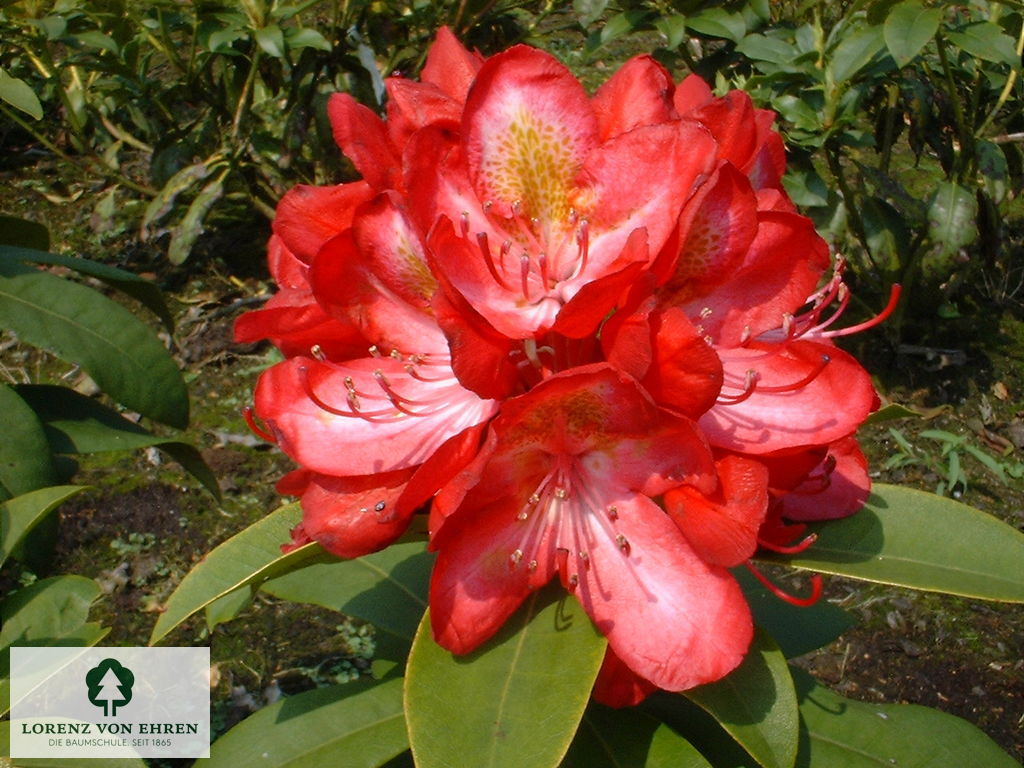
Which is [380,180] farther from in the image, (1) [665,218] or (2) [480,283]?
(1) [665,218]

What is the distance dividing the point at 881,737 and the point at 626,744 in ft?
1.05

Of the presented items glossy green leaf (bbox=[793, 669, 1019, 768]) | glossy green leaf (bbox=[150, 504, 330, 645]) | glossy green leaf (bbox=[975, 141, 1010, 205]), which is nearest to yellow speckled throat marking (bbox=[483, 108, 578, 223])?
glossy green leaf (bbox=[150, 504, 330, 645])

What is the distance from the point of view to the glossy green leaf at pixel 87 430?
5.12 ft

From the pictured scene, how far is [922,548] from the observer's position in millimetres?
1033

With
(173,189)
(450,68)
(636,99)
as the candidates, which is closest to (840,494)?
(636,99)

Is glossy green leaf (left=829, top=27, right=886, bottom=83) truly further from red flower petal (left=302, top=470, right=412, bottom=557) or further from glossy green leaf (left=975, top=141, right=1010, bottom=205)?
red flower petal (left=302, top=470, right=412, bottom=557)

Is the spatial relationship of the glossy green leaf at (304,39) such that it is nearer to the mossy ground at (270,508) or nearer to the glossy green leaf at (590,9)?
the glossy green leaf at (590,9)

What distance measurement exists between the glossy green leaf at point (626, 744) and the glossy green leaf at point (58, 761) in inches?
22.7

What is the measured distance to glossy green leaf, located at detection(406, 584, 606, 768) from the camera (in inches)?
34.0

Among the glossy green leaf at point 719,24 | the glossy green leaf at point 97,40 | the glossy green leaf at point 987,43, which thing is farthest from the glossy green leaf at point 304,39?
the glossy green leaf at point 987,43

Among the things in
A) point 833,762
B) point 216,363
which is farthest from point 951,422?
point 216,363

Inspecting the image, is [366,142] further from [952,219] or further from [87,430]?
[952,219]

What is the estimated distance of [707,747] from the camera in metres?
1.21

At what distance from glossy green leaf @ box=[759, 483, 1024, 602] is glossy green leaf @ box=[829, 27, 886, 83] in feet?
3.92
